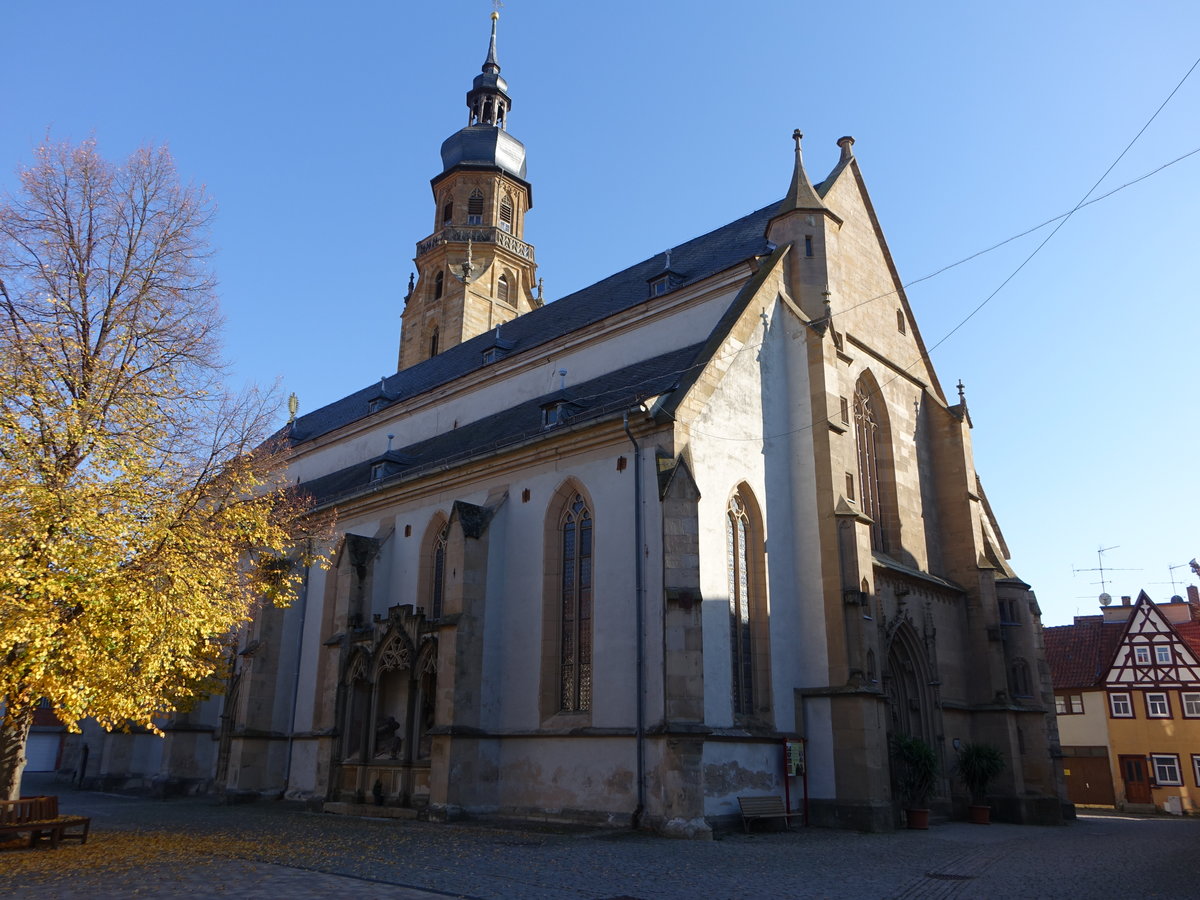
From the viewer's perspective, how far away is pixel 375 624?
73.2ft

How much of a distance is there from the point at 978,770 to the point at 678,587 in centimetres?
972

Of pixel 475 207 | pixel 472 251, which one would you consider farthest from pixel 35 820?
pixel 475 207

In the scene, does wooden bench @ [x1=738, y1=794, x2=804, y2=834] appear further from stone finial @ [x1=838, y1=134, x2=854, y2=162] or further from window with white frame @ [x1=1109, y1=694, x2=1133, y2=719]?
window with white frame @ [x1=1109, y1=694, x2=1133, y2=719]

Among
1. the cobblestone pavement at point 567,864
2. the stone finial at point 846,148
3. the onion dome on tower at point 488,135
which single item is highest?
the onion dome on tower at point 488,135

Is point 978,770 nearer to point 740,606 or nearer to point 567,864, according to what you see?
point 740,606

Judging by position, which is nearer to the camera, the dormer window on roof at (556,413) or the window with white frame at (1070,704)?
the dormer window on roof at (556,413)

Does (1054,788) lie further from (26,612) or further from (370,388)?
(370,388)

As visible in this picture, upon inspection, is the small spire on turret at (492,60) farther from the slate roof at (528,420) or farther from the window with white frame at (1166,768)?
the window with white frame at (1166,768)

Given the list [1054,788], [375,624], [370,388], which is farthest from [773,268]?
[370,388]

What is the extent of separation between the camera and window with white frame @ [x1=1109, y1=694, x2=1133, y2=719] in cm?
3616

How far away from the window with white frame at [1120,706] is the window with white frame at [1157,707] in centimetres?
62

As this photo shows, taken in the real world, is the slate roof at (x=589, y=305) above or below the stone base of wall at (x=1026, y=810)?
above

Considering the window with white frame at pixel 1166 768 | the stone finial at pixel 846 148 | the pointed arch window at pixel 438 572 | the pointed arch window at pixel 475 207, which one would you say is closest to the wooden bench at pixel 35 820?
the pointed arch window at pixel 438 572

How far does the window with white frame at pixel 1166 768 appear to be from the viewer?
113 ft
